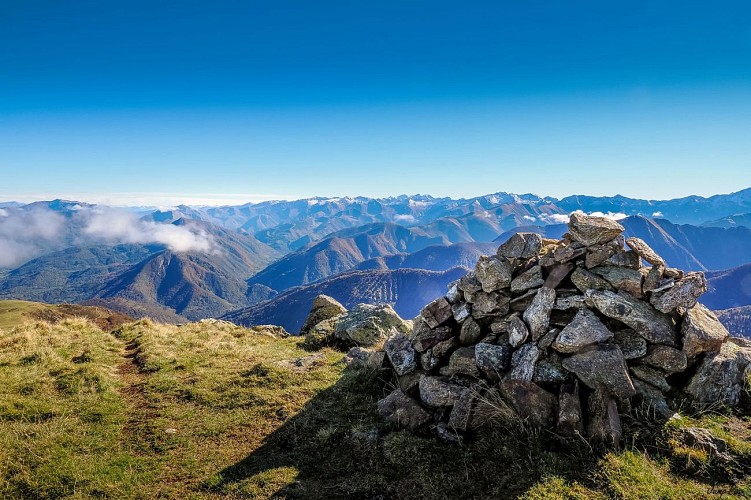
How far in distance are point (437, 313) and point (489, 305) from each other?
→ 2536 mm

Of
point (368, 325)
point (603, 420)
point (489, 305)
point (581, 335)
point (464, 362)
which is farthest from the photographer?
point (368, 325)

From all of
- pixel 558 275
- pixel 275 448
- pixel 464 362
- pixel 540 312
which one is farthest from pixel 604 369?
pixel 275 448

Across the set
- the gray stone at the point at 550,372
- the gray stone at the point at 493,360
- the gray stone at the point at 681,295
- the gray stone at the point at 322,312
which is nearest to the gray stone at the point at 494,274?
the gray stone at the point at 493,360

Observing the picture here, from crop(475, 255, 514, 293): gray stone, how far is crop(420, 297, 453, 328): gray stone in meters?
1.99

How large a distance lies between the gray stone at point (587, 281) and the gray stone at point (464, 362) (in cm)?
485

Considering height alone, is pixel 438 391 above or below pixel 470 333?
below

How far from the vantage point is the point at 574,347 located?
1247 centimetres

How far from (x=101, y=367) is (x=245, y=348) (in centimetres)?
765

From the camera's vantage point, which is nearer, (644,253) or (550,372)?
(550,372)

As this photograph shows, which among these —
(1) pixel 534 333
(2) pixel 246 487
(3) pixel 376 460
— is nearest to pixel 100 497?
(2) pixel 246 487

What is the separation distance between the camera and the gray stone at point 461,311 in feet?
52.8

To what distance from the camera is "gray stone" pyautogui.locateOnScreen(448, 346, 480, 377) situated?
1414cm

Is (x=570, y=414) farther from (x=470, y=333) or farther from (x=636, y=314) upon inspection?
(x=470, y=333)

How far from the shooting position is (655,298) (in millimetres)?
13320
